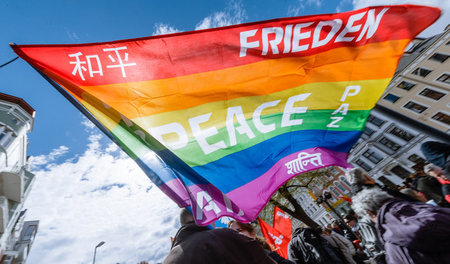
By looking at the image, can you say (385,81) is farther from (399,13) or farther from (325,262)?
(325,262)

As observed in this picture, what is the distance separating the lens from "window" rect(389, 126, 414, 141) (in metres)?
30.9

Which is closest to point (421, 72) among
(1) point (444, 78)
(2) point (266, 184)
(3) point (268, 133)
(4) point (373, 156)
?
(1) point (444, 78)

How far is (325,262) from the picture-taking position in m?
3.24

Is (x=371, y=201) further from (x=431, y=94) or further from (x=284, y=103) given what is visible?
(x=431, y=94)

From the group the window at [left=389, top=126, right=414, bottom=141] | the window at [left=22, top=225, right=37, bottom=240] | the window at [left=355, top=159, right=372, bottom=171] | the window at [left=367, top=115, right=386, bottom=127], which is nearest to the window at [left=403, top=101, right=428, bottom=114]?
the window at [left=389, top=126, right=414, bottom=141]

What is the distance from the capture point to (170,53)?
2.36 metres

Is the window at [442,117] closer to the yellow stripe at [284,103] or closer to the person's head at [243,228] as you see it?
the yellow stripe at [284,103]

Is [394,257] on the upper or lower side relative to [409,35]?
lower

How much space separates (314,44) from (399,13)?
57.4 inches

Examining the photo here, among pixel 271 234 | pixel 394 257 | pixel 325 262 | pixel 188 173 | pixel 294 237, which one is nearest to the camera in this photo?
pixel 394 257

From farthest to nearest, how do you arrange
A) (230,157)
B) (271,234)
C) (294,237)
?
1. (271,234)
2. (294,237)
3. (230,157)

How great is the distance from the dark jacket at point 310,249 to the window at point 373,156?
132 feet

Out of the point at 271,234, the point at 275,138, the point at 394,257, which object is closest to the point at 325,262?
the point at 394,257

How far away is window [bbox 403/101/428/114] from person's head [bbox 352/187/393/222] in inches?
1543
